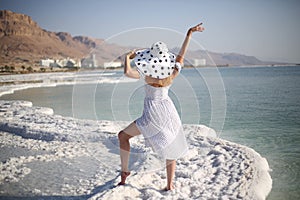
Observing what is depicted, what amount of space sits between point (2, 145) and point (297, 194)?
17.2 ft

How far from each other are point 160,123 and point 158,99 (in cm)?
26

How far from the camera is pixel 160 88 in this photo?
3127 mm

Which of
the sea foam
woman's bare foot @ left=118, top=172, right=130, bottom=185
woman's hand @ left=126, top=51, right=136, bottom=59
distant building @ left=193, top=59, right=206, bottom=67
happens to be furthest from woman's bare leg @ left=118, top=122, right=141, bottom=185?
distant building @ left=193, top=59, right=206, bottom=67

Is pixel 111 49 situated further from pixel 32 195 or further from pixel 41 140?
pixel 41 140

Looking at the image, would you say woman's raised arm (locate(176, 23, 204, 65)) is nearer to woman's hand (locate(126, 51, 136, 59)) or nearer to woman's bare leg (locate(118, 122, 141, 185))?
woman's hand (locate(126, 51, 136, 59))

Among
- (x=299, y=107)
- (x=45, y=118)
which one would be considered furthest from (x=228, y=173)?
(x=299, y=107)

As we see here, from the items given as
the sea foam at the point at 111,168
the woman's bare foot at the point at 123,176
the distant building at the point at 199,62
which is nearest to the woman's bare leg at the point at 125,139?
the woman's bare foot at the point at 123,176

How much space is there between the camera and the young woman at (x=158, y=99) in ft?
10.1

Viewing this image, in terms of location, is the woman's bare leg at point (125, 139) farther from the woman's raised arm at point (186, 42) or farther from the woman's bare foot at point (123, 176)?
the woman's raised arm at point (186, 42)

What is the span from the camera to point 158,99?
3141mm

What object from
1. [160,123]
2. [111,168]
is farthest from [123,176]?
[111,168]

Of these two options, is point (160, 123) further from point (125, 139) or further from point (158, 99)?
point (125, 139)

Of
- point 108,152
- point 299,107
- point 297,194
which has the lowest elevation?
point 299,107

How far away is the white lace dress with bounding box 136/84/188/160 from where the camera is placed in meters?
3.12
